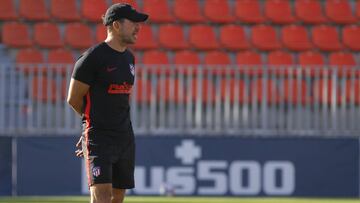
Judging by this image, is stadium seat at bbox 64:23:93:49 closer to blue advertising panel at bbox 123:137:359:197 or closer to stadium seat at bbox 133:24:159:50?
stadium seat at bbox 133:24:159:50

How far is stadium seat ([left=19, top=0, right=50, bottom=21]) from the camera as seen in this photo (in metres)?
16.9

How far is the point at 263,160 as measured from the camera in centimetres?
1450

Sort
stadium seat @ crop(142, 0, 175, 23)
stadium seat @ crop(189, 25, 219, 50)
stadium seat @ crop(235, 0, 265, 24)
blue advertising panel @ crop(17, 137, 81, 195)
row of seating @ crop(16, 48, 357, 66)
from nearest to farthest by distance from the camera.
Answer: blue advertising panel @ crop(17, 137, 81, 195) → row of seating @ crop(16, 48, 357, 66) → stadium seat @ crop(189, 25, 219, 50) → stadium seat @ crop(142, 0, 175, 23) → stadium seat @ crop(235, 0, 265, 24)

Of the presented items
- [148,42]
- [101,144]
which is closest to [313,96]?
[148,42]

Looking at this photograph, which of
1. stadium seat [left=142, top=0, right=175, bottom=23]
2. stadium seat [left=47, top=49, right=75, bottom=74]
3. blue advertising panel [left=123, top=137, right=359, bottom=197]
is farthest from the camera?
Result: stadium seat [left=142, top=0, right=175, bottom=23]

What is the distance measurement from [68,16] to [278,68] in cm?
448

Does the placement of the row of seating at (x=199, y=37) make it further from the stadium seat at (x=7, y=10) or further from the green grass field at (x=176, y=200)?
the green grass field at (x=176, y=200)

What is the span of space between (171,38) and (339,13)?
3155 mm

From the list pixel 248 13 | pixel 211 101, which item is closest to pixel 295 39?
pixel 248 13

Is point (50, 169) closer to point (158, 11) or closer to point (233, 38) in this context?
point (158, 11)

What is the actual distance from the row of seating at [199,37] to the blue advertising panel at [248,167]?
2.77 m

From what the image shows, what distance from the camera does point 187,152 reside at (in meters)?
14.4

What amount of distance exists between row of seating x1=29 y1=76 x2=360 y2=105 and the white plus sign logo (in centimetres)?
75

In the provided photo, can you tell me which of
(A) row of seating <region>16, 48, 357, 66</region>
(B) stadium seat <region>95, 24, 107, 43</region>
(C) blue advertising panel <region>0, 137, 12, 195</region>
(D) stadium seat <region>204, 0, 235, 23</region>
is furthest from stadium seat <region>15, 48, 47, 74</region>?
(D) stadium seat <region>204, 0, 235, 23</region>
